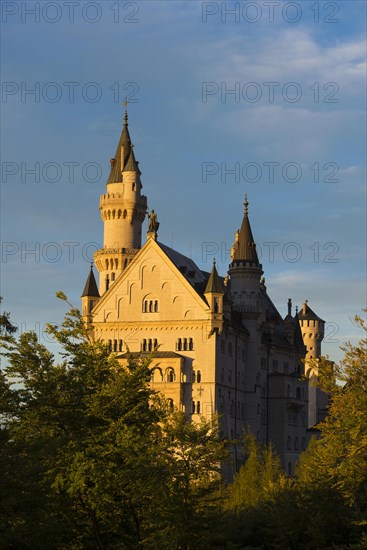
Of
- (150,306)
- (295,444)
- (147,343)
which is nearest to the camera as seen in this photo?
(147,343)

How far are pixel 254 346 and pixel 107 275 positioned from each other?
1793 cm

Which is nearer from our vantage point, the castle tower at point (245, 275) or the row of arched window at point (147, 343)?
the row of arched window at point (147, 343)

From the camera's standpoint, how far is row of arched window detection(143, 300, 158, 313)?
127250 mm

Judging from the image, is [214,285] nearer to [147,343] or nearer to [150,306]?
[150,306]

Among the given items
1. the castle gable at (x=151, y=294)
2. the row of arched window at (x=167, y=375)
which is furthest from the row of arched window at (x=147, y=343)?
the row of arched window at (x=167, y=375)

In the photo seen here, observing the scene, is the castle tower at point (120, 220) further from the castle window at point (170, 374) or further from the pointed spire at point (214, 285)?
the castle window at point (170, 374)

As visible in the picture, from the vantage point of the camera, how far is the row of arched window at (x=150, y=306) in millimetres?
127250

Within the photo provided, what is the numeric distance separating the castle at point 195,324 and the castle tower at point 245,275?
4.3 inches

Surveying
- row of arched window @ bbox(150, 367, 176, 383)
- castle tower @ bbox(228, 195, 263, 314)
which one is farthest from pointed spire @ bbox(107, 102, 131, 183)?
row of arched window @ bbox(150, 367, 176, 383)

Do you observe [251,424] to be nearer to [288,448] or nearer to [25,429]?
[288,448]

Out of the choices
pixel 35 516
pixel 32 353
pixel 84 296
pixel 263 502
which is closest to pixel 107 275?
pixel 84 296

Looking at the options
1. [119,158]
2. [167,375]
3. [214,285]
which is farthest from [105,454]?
[119,158]

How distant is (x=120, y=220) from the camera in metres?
138

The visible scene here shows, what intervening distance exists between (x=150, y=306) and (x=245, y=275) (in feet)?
41.3
